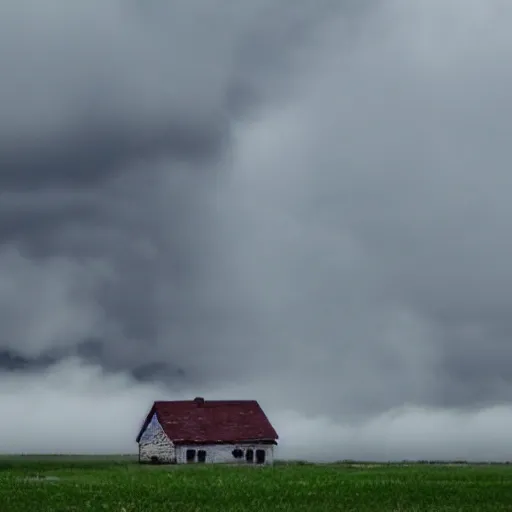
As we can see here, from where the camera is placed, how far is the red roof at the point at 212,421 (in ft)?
247

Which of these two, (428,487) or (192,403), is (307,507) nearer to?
(428,487)

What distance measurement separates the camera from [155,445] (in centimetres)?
7788

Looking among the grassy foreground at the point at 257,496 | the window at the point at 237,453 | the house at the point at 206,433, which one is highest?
the house at the point at 206,433

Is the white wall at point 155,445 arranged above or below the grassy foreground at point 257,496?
above

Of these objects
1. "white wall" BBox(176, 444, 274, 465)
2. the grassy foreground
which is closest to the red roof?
"white wall" BBox(176, 444, 274, 465)

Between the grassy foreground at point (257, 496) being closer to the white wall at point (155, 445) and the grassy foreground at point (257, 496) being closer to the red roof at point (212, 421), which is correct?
the red roof at point (212, 421)

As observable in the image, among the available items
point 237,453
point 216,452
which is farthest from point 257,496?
point 237,453

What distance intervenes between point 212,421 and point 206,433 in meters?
1.68

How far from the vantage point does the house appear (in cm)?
7494

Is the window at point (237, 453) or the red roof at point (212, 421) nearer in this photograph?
the red roof at point (212, 421)

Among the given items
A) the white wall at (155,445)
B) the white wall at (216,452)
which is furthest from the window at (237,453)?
the white wall at (155,445)

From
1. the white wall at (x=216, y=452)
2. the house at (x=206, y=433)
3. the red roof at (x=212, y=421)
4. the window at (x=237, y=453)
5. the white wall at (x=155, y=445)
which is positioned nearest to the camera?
the white wall at (x=216, y=452)

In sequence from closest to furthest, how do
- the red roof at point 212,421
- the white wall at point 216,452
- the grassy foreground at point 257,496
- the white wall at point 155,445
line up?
the grassy foreground at point 257,496 < the white wall at point 216,452 < the red roof at point 212,421 < the white wall at point 155,445

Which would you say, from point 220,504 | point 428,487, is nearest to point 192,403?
point 428,487
